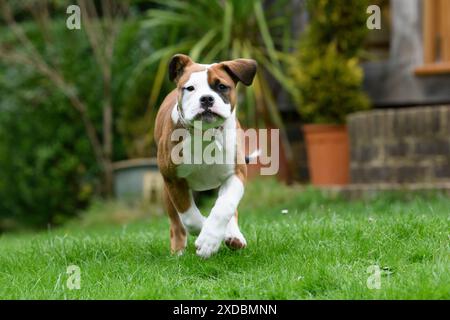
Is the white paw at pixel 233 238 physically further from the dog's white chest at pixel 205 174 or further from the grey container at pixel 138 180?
the grey container at pixel 138 180

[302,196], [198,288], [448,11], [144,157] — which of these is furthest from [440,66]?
[198,288]

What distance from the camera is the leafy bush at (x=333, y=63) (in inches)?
361

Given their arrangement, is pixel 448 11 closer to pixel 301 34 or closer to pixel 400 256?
pixel 301 34

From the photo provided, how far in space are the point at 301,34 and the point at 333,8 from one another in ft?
2.84

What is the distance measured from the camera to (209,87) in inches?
165

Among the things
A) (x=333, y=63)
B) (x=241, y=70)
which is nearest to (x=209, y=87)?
(x=241, y=70)

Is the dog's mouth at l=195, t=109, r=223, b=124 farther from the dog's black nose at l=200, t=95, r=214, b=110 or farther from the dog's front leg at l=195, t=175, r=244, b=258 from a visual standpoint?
the dog's front leg at l=195, t=175, r=244, b=258

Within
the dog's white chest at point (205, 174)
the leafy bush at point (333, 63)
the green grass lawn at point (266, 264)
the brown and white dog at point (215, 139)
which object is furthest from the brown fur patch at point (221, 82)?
the leafy bush at point (333, 63)

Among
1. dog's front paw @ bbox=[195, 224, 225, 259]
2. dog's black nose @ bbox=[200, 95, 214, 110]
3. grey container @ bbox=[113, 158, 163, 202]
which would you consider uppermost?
dog's black nose @ bbox=[200, 95, 214, 110]

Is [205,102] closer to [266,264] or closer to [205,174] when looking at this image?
[205,174]

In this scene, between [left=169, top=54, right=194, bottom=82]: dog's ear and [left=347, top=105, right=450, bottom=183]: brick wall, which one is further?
[left=347, top=105, right=450, bottom=183]: brick wall

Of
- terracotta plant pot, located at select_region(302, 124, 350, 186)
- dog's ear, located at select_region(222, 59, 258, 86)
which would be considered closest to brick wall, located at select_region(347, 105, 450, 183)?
terracotta plant pot, located at select_region(302, 124, 350, 186)

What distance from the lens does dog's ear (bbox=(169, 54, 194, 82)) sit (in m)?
4.43

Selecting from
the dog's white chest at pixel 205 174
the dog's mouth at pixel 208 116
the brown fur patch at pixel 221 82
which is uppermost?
the brown fur patch at pixel 221 82
